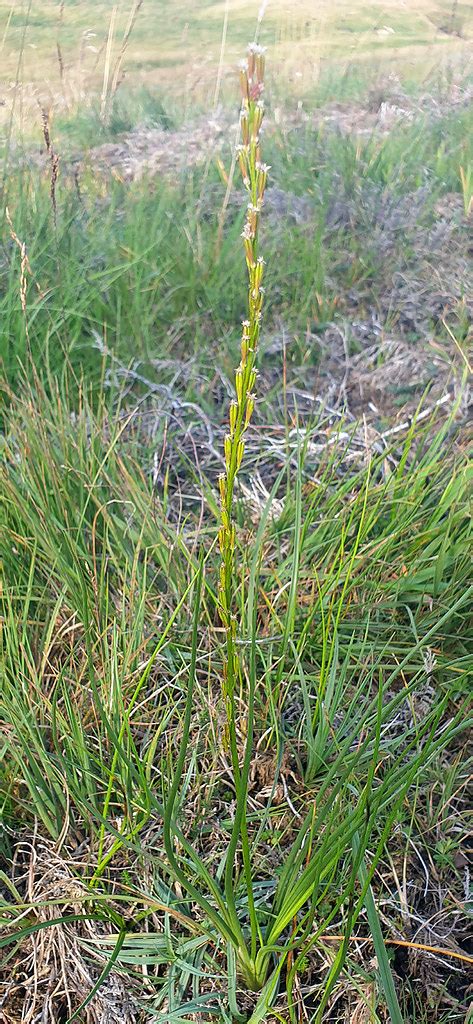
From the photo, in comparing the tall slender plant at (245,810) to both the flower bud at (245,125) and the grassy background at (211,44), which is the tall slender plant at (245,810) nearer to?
the flower bud at (245,125)

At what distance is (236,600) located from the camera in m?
1.43

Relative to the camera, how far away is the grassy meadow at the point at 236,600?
970 millimetres

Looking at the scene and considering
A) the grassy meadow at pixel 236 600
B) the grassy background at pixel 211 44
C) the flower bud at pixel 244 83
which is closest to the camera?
the flower bud at pixel 244 83

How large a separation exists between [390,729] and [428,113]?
3744 mm

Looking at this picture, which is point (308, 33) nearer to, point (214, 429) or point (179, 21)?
point (179, 21)

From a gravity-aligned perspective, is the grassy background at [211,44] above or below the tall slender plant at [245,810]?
above

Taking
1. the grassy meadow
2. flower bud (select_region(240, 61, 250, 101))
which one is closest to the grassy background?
the grassy meadow

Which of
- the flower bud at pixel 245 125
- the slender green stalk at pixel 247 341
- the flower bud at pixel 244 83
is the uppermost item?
the flower bud at pixel 244 83

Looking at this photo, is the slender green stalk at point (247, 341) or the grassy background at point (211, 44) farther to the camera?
the grassy background at point (211, 44)

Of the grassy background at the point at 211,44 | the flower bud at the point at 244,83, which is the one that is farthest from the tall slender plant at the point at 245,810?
the grassy background at the point at 211,44

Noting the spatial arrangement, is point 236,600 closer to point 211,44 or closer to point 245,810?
point 245,810

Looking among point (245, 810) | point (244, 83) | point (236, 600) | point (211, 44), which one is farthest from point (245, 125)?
point (211, 44)

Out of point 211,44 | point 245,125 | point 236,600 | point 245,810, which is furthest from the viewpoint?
point 211,44

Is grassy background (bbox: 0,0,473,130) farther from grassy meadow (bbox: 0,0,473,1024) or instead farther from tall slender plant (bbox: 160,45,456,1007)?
tall slender plant (bbox: 160,45,456,1007)
